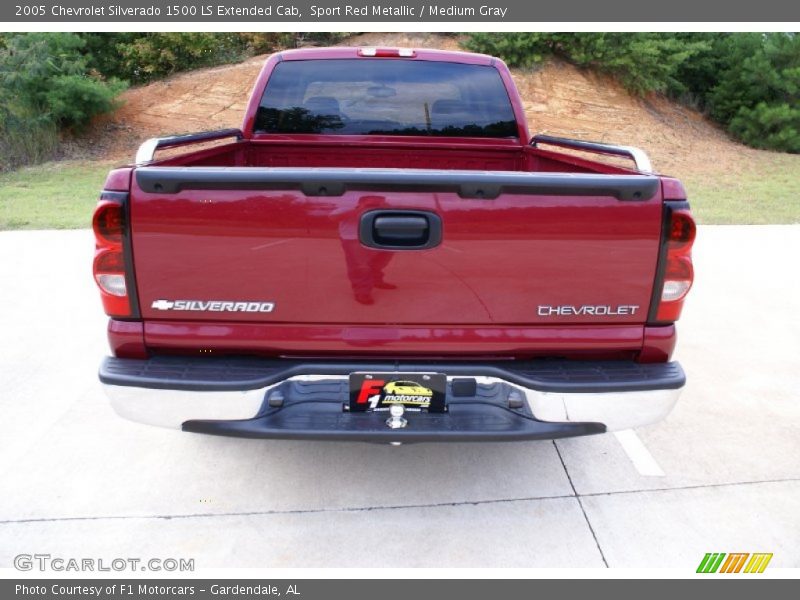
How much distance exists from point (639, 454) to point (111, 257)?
9.01 ft

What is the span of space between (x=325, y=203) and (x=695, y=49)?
16938 millimetres

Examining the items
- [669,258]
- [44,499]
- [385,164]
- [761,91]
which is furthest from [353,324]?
[761,91]

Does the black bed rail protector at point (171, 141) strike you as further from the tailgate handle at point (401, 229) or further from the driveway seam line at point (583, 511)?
the driveway seam line at point (583, 511)

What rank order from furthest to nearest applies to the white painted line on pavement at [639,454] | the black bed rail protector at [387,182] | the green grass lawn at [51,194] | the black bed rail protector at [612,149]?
the green grass lawn at [51,194] → the white painted line on pavement at [639,454] → the black bed rail protector at [612,149] → the black bed rail protector at [387,182]

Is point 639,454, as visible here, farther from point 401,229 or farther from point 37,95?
point 37,95

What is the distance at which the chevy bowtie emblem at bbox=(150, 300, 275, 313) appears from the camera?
2369 millimetres

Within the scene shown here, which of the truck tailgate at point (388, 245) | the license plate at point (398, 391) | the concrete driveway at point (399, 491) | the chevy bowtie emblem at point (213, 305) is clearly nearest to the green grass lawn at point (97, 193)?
the concrete driveway at point (399, 491)

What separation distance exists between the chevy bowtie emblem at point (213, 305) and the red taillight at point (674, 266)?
150 centimetres

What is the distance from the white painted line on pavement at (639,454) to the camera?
10.4 ft

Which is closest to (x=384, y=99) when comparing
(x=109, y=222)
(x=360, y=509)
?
(x=109, y=222)

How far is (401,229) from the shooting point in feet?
7.50

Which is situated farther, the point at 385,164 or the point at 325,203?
the point at 385,164

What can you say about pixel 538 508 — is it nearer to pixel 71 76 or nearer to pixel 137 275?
pixel 137 275

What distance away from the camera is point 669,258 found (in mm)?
2371
